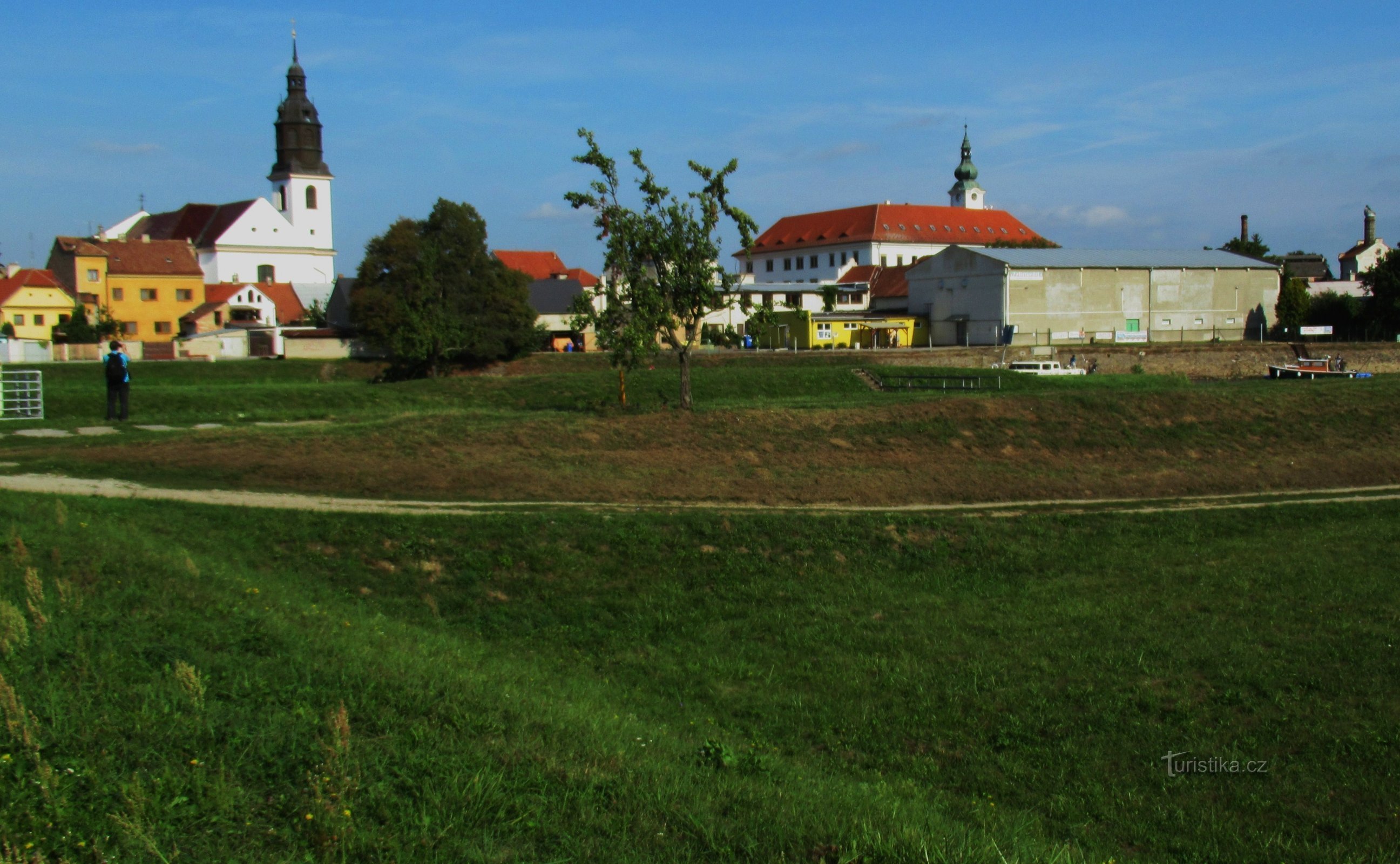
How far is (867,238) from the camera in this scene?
5027 inches

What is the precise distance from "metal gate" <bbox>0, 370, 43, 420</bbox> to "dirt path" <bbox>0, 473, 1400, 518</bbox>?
11350 millimetres

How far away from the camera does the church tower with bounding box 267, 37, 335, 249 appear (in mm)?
109562

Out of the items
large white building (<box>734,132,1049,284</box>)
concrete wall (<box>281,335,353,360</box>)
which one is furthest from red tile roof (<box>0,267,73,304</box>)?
large white building (<box>734,132,1049,284</box>)

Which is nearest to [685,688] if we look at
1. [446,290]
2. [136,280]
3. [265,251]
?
[446,290]

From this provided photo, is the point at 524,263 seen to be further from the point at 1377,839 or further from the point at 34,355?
the point at 1377,839

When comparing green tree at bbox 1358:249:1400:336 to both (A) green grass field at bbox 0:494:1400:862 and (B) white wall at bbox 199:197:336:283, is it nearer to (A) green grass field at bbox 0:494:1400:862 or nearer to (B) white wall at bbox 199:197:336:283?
(A) green grass field at bbox 0:494:1400:862

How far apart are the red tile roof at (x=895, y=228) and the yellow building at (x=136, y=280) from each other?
71681 mm

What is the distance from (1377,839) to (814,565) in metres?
10.3

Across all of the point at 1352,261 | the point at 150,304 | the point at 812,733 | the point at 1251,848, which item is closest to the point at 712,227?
the point at 812,733

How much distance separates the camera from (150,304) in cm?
7662

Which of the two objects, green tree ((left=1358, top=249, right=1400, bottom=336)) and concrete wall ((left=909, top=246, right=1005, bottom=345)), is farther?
green tree ((left=1358, top=249, right=1400, bottom=336))

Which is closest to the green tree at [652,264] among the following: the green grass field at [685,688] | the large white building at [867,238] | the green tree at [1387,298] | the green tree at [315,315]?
the green grass field at [685,688]

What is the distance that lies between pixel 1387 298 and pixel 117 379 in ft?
268

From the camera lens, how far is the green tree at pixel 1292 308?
75.2 meters
